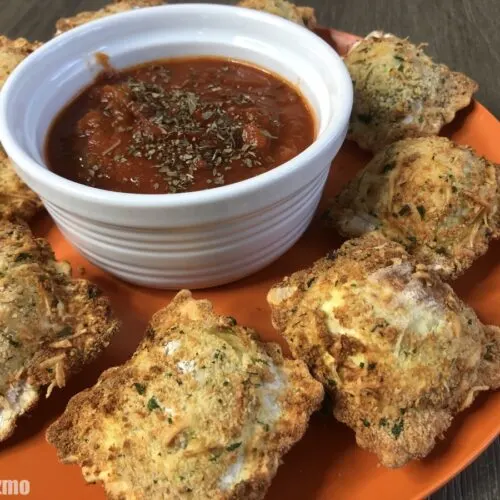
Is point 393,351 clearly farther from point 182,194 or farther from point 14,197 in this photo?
point 14,197

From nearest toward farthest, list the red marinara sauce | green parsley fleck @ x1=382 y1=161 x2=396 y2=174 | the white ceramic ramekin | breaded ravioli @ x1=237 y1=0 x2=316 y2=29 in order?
1. the white ceramic ramekin
2. the red marinara sauce
3. green parsley fleck @ x1=382 y1=161 x2=396 y2=174
4. breaded ravioli @ x1=237 y1=0 x2=316 y2=29

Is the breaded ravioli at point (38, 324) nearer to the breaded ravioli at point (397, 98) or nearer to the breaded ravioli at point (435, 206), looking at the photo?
the breaded ravioli at point (435, 206)

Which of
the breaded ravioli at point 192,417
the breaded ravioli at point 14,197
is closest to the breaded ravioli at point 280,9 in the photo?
the breaded ravioli at point 14,197

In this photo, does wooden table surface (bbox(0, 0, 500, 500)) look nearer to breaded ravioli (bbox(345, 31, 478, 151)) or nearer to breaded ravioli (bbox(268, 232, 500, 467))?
breaded ravioli (bbox(345, 31, 478, 151))

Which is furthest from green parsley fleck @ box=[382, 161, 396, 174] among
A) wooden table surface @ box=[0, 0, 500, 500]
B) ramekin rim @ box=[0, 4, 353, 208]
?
wooden table surface @ box=[0, 0, 500, 500]

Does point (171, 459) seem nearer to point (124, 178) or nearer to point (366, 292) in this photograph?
point (366, 292)

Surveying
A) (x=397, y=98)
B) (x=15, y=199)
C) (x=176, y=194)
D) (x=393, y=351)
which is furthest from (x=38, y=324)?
(x=397, y=98)
